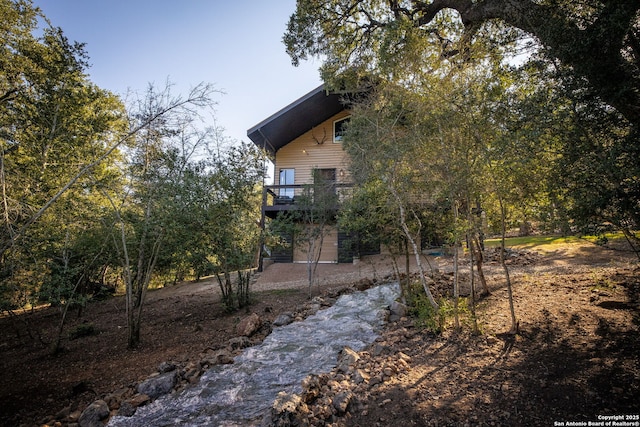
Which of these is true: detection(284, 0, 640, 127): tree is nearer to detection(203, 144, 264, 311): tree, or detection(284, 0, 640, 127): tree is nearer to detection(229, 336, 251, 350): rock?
detection(203, 144, 264, 311): tree

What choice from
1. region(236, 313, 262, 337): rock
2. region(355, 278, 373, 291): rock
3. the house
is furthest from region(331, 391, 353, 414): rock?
the house

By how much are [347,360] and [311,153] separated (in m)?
14.2

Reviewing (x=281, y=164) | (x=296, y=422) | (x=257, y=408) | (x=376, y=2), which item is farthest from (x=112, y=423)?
(x=281, y=164)

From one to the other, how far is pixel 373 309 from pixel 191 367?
468 cm

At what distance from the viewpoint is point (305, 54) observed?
830 centimetres

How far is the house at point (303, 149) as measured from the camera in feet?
49.7

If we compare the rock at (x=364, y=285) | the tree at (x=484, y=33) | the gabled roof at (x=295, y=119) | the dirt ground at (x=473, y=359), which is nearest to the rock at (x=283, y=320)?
the dirt ground at (x=473, y=359)

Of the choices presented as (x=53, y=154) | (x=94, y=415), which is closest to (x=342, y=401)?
(x=94, y=415)

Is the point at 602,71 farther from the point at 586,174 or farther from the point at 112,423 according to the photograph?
the point at 112,423

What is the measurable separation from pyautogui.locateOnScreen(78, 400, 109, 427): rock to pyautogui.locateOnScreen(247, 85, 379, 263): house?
11.1m

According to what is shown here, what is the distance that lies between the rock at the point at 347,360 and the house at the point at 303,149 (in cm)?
996

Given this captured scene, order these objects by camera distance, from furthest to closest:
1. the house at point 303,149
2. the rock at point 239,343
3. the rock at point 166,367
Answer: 1. the house at point 303,149
2. the rock at point 239,343
3. the rock at point 166,367

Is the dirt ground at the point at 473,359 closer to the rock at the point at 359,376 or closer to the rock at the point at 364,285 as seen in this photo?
the rock at the point at 359,376

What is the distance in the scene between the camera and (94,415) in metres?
3.53
